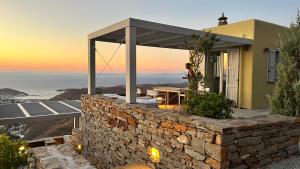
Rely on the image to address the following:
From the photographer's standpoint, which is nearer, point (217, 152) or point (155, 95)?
point (217, 152)

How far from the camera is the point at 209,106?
3922 millimetres

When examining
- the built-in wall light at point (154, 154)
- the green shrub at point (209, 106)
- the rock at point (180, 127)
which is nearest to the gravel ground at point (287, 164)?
the green shrub at point (209, 106)

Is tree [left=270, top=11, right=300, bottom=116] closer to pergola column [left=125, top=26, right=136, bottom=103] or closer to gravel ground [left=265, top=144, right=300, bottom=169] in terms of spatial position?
gravel ground [left=265, top=144, right=300, bottom=169]

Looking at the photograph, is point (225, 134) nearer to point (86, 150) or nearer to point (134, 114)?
point (134, 114)

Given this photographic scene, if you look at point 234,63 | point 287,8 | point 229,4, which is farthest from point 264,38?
point 287,8

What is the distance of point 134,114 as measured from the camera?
4.97 metres

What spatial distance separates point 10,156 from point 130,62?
3.86 meters

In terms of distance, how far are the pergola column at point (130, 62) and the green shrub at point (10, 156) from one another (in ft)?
10.6

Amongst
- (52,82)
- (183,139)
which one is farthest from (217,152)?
(52,82)

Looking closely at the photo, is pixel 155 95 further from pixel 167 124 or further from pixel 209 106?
pixel 209 106

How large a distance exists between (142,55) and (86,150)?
594cm

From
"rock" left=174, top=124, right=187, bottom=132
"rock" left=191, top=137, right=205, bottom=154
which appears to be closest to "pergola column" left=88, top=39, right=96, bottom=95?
"rock" left=174, top=124, right=187, bottom=132

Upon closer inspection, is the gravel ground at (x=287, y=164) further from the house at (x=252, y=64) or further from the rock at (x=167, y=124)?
the house at (x=252, y=64)

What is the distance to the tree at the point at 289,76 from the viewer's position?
4840mm
